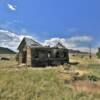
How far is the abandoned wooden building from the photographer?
51562 mm

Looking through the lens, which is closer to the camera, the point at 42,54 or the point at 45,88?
the point at 45,88

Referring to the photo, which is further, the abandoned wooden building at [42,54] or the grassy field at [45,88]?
the abandoned wooden building at [42,54]

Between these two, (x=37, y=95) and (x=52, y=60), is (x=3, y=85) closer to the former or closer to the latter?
(x=37, y=95)

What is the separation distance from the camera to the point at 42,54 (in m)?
51.8

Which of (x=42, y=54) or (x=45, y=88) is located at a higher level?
(x=42, y=54)

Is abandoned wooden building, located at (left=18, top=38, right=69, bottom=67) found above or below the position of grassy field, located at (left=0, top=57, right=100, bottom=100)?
above

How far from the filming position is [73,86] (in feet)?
90.0

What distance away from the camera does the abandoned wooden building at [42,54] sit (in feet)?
169

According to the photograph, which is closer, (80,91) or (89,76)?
(80,91)

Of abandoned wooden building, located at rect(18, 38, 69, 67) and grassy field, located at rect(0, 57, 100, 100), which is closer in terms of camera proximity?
grassy field, located at rect(0, 57, 100, 100)

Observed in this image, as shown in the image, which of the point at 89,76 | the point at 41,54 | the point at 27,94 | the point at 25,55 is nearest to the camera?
the point at 27,94

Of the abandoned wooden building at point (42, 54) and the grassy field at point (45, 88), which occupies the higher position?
the abandoned wooden building at point (42, 54)

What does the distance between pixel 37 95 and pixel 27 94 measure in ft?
2.37

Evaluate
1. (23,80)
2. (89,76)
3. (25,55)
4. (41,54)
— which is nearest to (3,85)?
(23,80)
